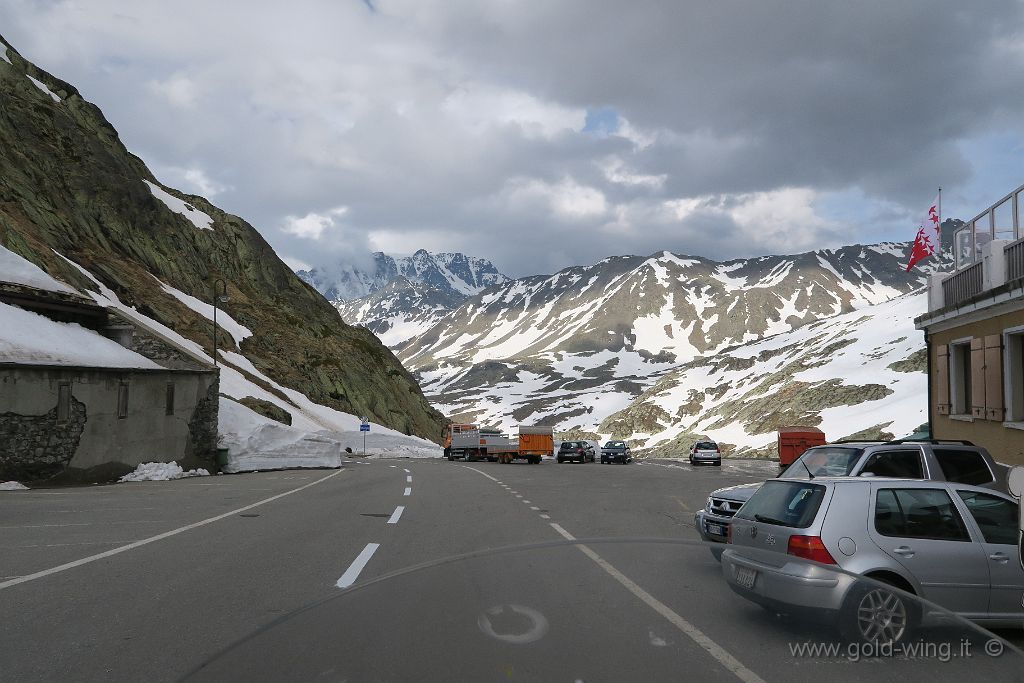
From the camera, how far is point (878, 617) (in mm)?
2627

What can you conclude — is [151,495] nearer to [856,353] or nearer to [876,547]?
[876,547]

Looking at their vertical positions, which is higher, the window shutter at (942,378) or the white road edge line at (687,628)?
the window shutter at (942,378)

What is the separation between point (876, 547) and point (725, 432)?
79.5m

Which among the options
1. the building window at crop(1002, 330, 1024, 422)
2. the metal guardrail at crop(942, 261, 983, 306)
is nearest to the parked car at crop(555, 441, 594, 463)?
the metal guardrail at crop(942, 261, 983, 306)

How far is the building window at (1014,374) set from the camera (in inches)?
661

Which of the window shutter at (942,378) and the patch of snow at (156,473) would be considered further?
the patch of snow at (156,473)

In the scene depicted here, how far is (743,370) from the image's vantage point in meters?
137

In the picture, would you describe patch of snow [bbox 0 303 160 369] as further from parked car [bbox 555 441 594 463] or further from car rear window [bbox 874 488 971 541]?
parked car [bbox 555 441 594 463]

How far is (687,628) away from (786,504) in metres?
3.99

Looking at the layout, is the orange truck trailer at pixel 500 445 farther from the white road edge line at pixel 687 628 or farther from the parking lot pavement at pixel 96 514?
the white road edge line at pixel 687 628

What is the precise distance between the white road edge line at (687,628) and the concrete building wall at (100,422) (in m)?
24.8

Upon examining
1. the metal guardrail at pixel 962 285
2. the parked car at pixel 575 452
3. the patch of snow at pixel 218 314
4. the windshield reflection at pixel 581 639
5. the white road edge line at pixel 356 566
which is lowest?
the parked car at pixel 575 452

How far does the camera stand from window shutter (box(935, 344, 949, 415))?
20922mm

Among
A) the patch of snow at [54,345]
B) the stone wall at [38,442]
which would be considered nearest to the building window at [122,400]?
the patch of snow at [54,345]
